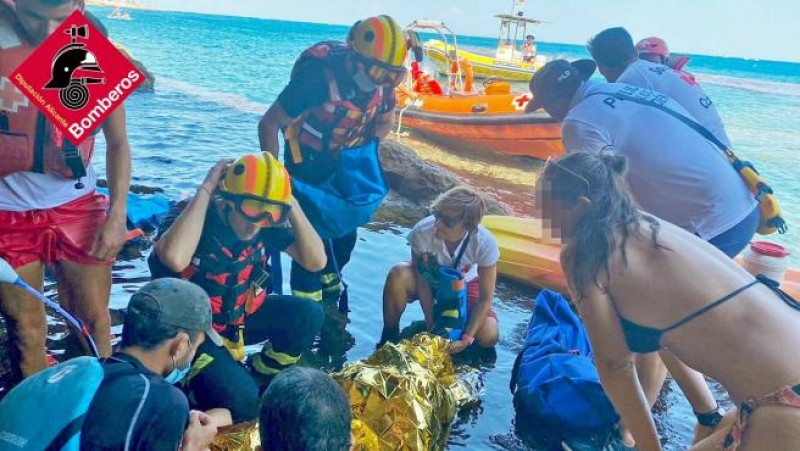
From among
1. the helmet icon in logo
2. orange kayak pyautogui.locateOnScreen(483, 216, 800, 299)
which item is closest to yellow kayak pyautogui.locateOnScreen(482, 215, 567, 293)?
orange kayak pyautogui.locateOnScreen(483, 216, 800, 299)

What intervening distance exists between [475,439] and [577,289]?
4.61 feet

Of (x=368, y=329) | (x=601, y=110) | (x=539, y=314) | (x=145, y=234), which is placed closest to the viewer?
(x=601, y=110)

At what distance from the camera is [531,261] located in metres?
5.59

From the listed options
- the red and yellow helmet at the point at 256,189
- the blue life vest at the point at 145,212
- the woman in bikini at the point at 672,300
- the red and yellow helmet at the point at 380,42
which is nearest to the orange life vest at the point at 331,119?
the red and yellow helmet at the point at 380,42

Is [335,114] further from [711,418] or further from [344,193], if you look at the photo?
[711,418]

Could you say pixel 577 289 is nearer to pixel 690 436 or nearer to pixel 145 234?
pixel 690 436

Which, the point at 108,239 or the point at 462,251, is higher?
the point at 108,239

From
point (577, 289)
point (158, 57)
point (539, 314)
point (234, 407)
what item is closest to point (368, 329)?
point (539, 314)

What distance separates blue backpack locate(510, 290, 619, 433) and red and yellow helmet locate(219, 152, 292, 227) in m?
1.63

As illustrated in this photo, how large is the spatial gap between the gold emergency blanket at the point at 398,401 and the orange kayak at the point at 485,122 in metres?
8.49

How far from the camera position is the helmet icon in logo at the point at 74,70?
9.12 ft

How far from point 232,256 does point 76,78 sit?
99 centimetres

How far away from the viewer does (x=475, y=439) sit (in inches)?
138

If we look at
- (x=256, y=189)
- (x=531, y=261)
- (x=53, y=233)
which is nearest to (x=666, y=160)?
(x=256, y=189)
